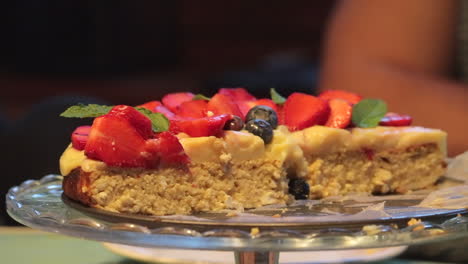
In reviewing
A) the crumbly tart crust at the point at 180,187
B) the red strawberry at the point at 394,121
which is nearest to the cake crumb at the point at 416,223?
the crumbly tart crust at the point at 180,187

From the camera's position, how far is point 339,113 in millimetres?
1805

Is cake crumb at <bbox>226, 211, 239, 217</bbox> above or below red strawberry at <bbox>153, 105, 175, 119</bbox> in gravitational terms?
below

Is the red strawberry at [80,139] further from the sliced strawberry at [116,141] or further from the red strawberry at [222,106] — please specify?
the red strawberry at [222,106]

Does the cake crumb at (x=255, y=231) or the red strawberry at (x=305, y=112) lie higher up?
the red strawberry at (x=305, y=112)

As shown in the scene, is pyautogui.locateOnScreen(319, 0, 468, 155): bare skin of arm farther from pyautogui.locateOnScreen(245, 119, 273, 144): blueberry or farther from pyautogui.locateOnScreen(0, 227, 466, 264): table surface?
pyautogui.locateOnScreen(245, 119, 273, 144): blueberry

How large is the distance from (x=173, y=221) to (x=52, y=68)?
5.66 metres

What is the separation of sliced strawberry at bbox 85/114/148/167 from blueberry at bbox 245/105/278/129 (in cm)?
31

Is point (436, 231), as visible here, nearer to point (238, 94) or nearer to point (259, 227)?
point (259, 227)

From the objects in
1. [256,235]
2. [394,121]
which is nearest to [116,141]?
[256,235]

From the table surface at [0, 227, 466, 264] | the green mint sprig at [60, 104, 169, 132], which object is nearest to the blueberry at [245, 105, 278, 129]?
the green mint sprig at [60, 104, 169, 132]

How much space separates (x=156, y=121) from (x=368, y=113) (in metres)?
0.57

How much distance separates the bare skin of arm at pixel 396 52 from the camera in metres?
2.66

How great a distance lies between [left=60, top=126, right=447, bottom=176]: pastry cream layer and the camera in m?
1.54

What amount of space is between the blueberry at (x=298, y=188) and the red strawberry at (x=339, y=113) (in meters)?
0.19
